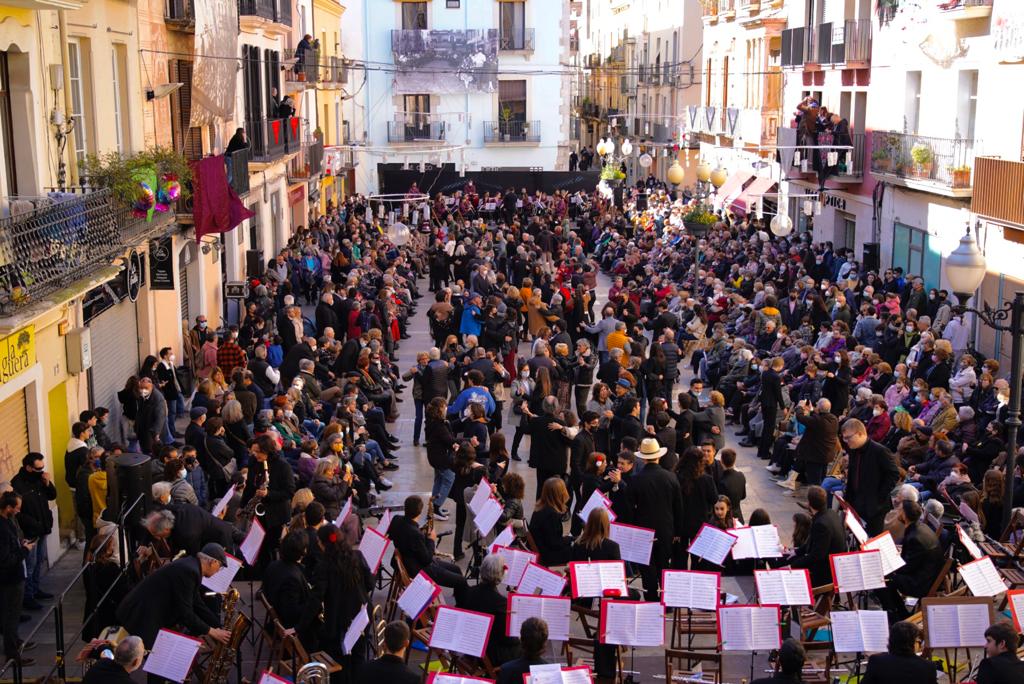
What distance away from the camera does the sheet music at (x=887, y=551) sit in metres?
11.1

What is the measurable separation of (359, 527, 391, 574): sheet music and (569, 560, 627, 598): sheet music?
5.43 ft

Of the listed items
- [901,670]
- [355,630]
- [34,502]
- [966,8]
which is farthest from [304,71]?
[901,670]

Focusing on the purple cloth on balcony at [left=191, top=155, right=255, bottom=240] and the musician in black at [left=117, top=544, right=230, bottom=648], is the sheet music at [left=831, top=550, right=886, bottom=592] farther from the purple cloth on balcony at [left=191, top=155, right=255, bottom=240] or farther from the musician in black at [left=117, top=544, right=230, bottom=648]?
the purple cloth on balcony at [left=191, top=155, right=255, bottom=240]

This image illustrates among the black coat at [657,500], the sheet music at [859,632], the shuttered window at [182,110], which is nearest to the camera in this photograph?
the sheet music at [859,632]

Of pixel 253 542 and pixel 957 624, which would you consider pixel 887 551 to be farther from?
pixel 253 542

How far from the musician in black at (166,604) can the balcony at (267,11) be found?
1995 cm

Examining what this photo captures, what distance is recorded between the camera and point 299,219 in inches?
1559

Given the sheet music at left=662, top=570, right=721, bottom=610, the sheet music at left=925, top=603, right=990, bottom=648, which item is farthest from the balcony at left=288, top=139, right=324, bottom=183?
the sheet music at left=925, top=603, right=990, bottom=648

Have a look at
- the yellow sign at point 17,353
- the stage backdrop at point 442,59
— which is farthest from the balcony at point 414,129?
the yellow sign at point 17,353

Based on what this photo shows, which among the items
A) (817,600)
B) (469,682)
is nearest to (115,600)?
(469,682)

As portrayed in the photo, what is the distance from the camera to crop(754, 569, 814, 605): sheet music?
417 inches

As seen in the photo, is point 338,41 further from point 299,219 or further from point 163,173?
point 163,173

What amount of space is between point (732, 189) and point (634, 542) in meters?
28.0

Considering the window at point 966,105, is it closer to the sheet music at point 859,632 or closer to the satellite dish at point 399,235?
the satellite dish at point 399,235
